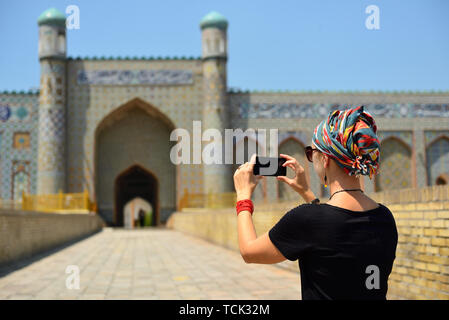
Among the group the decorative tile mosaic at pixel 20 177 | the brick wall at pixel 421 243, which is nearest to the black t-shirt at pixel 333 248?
the brick wall at pixel 421 243

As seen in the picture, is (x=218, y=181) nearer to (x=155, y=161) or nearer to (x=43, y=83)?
(x=155, y=161)

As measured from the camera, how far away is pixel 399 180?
2092 cm

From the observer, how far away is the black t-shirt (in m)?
1.33

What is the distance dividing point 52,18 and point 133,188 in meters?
10.3

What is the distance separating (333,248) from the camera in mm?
1331

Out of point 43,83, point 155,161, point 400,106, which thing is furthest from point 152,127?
point 400,106

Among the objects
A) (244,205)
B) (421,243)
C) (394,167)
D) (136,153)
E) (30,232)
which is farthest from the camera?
(136,153)

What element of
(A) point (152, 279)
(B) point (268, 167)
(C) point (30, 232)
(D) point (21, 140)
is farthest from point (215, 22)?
(B) point (268, 167)

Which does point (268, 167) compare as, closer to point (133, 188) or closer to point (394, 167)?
point (394, 167)

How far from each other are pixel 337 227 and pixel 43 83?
793 inches

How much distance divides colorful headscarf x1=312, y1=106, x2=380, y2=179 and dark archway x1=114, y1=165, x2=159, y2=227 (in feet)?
67.2

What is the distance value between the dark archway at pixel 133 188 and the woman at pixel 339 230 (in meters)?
20.5

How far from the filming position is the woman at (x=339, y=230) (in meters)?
1.34
